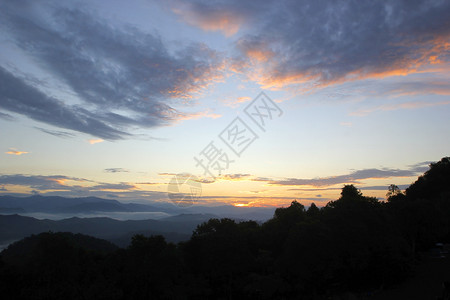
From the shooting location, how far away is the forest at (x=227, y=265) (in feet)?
91.1

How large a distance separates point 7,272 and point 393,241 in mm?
40293

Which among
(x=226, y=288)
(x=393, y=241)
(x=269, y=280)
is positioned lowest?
(x=226, y=288)

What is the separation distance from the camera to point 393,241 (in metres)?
31.9

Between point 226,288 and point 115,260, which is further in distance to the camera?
point 226,288

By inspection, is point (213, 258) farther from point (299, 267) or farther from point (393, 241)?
point (393, 241)

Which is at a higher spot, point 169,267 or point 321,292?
point 169,267

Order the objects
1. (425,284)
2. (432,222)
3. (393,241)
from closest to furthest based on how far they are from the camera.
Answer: (425,284) < (393,241) < (432,222)

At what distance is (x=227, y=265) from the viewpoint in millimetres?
33812

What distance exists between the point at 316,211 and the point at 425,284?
71.2ft

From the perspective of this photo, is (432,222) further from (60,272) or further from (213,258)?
(60,272)

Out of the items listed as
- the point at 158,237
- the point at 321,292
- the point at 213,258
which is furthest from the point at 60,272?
the point at 321,292

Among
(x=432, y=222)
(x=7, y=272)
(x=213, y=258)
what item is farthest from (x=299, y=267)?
(x=7, y=272)

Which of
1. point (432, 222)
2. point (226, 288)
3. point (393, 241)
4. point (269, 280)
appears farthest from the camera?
point (432, 222)

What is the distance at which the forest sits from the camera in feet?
91.1
